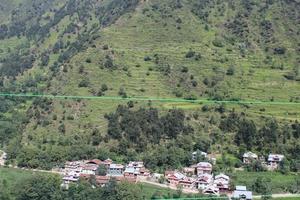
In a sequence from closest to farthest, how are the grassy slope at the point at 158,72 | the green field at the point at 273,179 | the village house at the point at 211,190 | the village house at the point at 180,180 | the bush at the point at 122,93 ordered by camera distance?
the village house at the point at 211,190, the green field at the point at 273,179, the village house at the point at 180,180, the grassy slope at the point at 158,72, the bush at the point at 122,93

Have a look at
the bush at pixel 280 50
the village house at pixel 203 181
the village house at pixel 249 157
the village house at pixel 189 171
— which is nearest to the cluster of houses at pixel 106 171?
the village house at pixel 189 171

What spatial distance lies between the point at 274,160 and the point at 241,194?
436cm

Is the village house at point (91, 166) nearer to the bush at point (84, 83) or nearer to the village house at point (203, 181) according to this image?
the village house at point (203, 181)

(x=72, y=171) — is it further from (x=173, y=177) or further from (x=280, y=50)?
(x=280, y=50)

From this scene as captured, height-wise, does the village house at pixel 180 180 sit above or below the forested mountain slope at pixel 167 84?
below

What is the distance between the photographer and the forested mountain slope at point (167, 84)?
28359 mm

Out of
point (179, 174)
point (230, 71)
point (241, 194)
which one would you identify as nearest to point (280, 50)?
point (230, 71)

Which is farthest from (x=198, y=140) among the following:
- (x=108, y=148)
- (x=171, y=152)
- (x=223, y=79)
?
(x=223, y=79)

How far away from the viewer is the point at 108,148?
28250mm

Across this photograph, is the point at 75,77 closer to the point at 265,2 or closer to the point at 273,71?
the point at 273,71

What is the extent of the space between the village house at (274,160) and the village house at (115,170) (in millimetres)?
6858

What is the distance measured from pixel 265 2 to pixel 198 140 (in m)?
17.2

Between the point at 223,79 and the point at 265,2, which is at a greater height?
the point at 265,2

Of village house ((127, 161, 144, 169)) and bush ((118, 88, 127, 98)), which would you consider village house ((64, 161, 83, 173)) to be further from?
bush ((118, 88, 127, 98))
